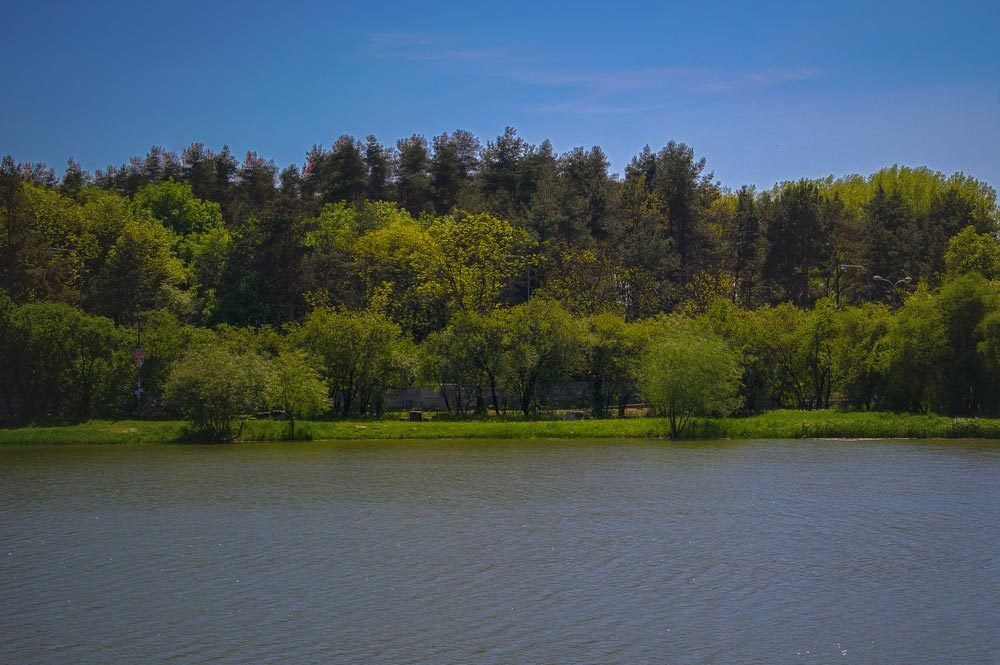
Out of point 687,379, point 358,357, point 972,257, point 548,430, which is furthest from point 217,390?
point 972,257

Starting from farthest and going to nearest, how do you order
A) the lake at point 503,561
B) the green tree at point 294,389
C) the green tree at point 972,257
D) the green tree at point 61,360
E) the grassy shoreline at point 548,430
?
the green tree at point 972,257
the green tree at point 61,360
the green tree at point 294,389
the grassy shoreline at point 548,430
the lake at point 503,561

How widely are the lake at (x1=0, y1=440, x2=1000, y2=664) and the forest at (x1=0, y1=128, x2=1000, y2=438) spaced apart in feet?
61.7

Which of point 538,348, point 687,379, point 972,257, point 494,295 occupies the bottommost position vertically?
point 687,379

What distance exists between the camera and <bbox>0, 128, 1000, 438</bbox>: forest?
70.2 m

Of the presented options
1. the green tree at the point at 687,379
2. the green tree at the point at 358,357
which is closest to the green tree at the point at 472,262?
the green tree at the point at 358,357

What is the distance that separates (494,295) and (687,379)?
1131 inches

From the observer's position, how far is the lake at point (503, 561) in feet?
75.1

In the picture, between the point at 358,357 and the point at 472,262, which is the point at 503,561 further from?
the point at 472,262

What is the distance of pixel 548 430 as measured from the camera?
67625 mm

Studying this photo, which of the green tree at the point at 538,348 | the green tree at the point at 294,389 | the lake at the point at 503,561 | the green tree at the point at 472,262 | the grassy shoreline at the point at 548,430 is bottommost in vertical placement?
the lake at the point at 503,561

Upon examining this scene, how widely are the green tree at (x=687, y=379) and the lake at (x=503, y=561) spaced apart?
11.4m

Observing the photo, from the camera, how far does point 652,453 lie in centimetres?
5738

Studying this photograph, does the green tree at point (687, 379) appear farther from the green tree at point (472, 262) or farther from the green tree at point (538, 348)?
the green tree at point (472, 262)

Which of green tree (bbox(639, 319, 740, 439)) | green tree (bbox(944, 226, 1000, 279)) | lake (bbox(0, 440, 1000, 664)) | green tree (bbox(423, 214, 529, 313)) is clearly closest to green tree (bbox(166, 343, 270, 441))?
lake (bbox(0, 440, 1000, 664))
